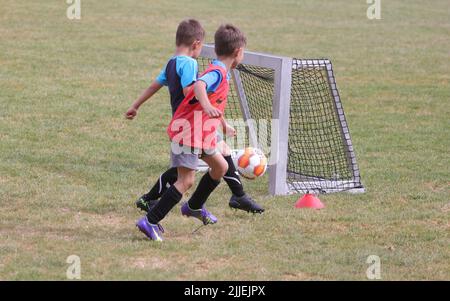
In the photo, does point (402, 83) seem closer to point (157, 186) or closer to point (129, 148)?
point (129, 148)

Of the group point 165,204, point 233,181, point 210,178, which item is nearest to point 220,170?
point 210,178

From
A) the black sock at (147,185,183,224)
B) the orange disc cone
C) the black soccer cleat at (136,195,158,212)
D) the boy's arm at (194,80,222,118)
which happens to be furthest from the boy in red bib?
the orange disc cone

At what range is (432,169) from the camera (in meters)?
8.95

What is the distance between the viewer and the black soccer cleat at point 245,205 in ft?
23.0

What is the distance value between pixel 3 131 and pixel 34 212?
341 cm

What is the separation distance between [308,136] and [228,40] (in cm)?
365

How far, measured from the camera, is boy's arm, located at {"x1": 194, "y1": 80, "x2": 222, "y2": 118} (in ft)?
19.3

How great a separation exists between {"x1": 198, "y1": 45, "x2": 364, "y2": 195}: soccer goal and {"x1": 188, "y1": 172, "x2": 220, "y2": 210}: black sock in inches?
49.2

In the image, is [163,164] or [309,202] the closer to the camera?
[309,202]

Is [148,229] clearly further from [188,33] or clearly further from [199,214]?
[188,33]

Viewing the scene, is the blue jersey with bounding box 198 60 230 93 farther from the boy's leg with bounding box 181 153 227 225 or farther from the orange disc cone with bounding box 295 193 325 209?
the orange disc cone with bounding box 295 193 325 209

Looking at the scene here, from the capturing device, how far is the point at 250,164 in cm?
760

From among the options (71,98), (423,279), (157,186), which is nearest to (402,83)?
(71,98)

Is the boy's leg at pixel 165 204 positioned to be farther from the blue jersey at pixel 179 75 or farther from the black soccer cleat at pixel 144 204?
the black soccer cleat at pixel 144 204
